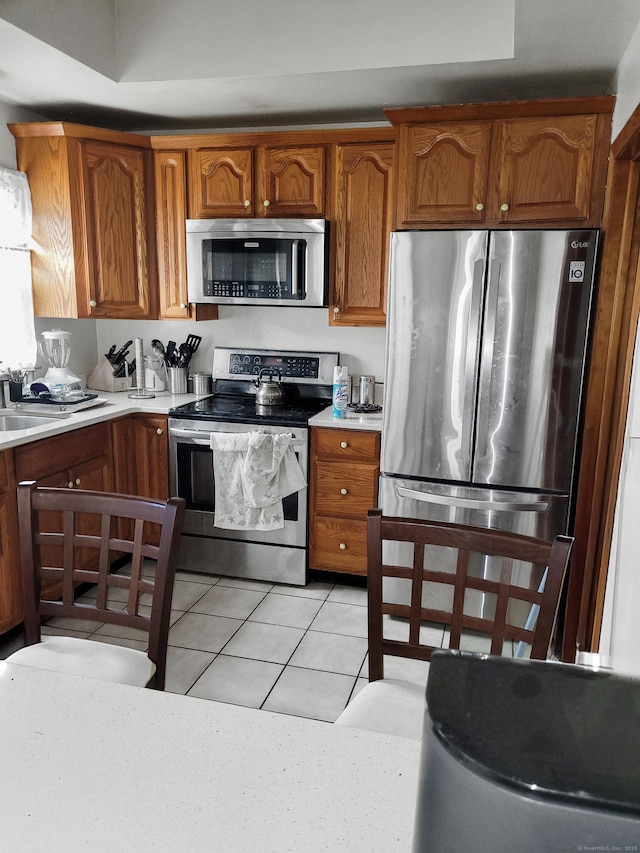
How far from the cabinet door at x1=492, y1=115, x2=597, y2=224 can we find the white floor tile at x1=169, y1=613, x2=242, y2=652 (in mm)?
2124

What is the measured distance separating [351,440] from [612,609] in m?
1.35


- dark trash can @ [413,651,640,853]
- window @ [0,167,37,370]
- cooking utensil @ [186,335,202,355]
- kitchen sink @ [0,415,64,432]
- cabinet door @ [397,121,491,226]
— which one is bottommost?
kitchen sink @ [0,415,64,432]

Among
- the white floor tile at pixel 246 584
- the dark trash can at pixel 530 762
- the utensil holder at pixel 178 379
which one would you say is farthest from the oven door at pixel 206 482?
the dark trash can at pixel 530 762

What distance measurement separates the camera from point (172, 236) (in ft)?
11.6

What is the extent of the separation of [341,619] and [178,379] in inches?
65.5

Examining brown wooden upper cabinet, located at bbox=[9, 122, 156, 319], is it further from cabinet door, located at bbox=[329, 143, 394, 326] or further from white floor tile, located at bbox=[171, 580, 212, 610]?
white floor tile, located at bbox=[171, 580, 212, 610]

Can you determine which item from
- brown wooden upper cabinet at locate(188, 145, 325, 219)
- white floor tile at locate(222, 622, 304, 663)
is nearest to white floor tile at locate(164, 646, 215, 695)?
white floor tile at locate(222, 622, 304, 663)

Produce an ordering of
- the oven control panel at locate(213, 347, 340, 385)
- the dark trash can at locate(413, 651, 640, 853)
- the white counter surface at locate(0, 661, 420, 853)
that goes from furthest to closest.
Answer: the oven control panel at locate(213, 347, 340, 385) < the white counter surface at locate(0, 661, 420, 853) < the dark trash can at locate(413, 651, 640, 853)

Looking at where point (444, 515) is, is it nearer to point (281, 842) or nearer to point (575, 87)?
point (575, 87)

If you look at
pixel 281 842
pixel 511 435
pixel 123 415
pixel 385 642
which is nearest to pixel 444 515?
pixel 511 435

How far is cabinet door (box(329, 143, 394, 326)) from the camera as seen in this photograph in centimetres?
314

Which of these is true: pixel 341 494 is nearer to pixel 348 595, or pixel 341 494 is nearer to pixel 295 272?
pixel 348 595

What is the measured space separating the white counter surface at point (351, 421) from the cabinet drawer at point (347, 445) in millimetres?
31

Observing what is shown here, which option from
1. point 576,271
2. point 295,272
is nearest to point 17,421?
point 295,272
